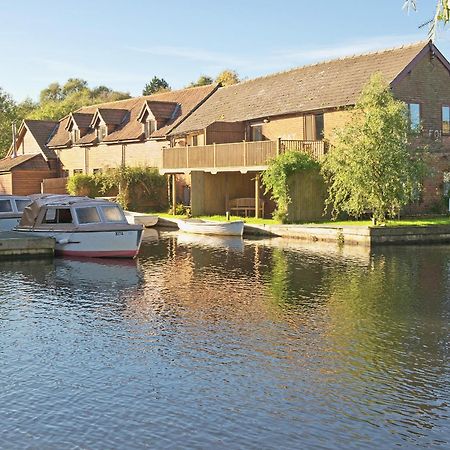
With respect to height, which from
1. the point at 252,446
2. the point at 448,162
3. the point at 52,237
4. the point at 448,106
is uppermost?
the point at 448,106

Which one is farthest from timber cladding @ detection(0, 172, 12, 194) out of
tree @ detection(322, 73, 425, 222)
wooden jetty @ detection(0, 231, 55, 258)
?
tree @ detection(322, 73, 425, 222)

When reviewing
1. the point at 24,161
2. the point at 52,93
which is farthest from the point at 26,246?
the point at 52,93

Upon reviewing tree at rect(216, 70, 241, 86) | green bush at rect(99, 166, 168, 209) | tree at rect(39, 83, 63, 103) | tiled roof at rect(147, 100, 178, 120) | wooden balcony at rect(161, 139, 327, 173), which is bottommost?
green bush at rect(99, 166, 168, 209)

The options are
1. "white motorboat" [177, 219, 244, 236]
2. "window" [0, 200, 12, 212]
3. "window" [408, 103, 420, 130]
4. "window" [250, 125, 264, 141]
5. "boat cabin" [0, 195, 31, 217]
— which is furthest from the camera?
"window" [250, 125, 264, 141]

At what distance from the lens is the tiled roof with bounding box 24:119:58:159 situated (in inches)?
2734

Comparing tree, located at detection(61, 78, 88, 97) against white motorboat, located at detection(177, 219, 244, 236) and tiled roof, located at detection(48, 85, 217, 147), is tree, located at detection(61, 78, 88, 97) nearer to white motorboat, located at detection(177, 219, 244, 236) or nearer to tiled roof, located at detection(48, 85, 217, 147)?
tiled roof, located at detection(48, 85, 217, 147)

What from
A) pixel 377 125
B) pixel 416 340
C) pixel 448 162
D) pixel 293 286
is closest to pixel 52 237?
pixel 293 286

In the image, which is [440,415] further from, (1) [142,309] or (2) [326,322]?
(1) [142,309]

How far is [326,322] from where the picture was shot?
54.6 ft

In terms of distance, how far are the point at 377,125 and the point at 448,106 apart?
34.7 ft

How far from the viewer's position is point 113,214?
29.8 metres

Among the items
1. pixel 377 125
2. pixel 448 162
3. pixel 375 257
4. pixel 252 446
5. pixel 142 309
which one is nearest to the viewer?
pixel 252 446

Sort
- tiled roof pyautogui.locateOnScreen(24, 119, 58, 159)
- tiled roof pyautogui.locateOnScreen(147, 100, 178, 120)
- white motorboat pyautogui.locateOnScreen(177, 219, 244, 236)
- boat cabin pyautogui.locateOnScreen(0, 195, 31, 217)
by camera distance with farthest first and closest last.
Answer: tiled roof pyautogui.locateOnScreen(24, 119, 58, 159) → tiled roof pyautogui.locateOnScreen(147, 100, 178, 120) → white motorboat pyautogui.locateOnScreen(177, 219, 244, 236) → boat cabin pyautogui.locateOnScreen(0, 195, 31, 217)

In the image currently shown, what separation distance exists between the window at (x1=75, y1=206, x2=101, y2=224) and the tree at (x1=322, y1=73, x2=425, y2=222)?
477 inches
